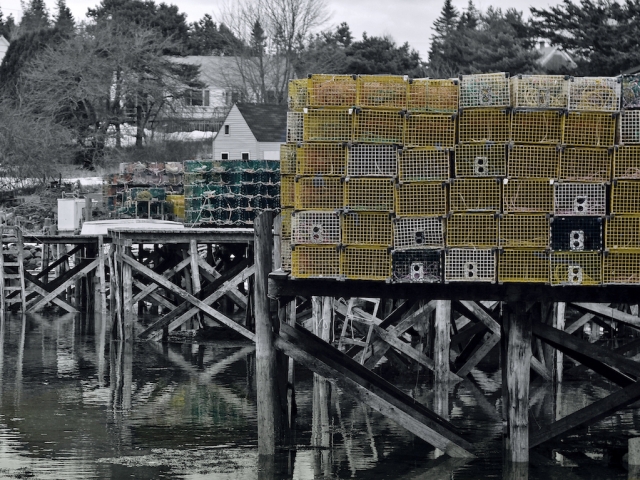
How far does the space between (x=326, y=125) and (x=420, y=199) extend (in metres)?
1.33

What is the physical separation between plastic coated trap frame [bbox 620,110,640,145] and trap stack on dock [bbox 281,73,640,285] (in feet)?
0.04

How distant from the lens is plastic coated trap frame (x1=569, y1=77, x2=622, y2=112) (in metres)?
13.0

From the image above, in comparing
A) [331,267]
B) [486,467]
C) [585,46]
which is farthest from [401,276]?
[585,46]

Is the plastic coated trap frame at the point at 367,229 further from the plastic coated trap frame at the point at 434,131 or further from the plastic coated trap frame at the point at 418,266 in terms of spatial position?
the plastic coated trap frame at the point at 434,131

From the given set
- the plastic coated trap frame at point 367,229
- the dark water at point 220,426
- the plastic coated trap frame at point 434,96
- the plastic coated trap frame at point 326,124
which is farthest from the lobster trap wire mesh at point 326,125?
the dark water at point 220,426

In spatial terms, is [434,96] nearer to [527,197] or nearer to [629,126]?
[527,197]

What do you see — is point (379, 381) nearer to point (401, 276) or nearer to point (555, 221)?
point (401, 276)

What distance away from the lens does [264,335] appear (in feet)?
46.7

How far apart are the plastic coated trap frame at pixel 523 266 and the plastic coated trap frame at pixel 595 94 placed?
1684 millimetres

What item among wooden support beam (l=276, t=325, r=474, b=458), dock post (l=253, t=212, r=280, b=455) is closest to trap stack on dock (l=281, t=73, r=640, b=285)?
dock post (l=253, t=212, r=280, b=455)

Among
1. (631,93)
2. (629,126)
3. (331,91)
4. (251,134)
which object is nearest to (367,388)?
(331,91)

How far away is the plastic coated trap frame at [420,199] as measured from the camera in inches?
519

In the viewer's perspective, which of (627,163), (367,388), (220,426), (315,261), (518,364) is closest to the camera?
(627,163)

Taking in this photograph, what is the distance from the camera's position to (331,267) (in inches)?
527
